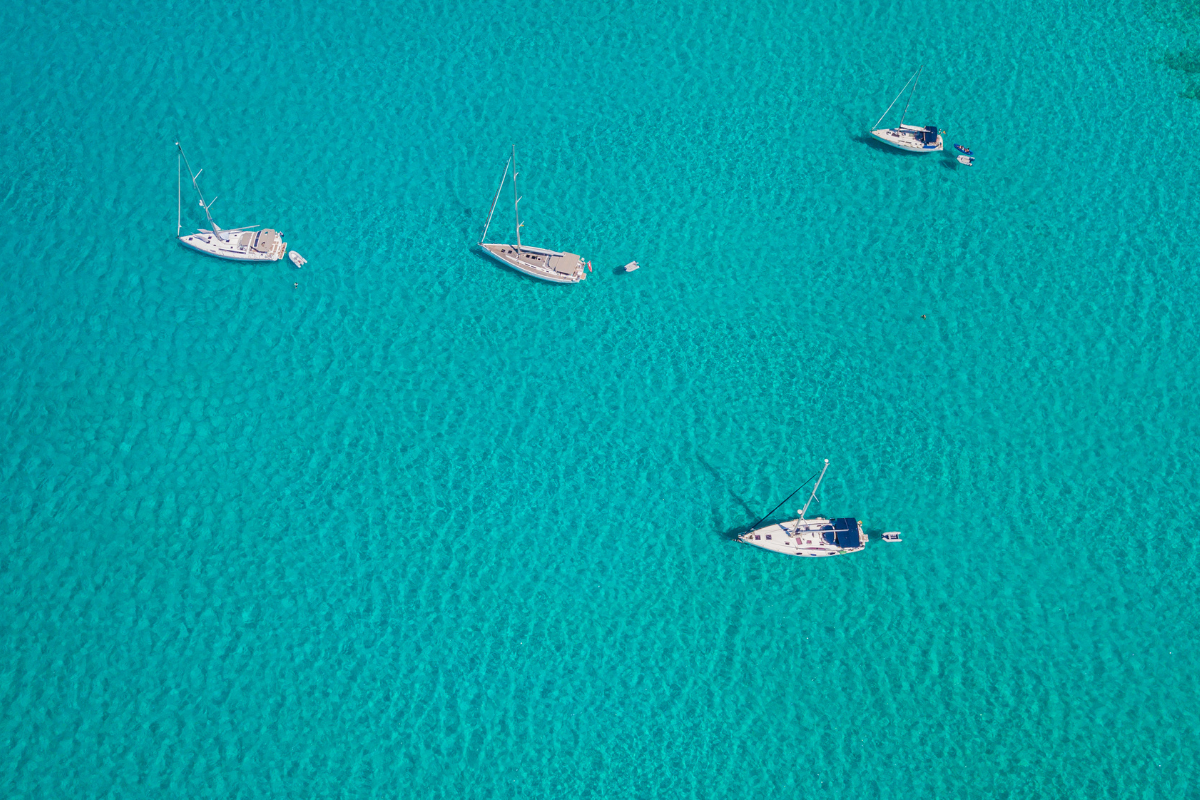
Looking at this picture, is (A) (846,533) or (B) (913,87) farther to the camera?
(B) (913,87)

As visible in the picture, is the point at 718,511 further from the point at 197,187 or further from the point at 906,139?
the point at 197,187

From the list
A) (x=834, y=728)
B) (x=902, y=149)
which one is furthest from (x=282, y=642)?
(x=902, y=149)

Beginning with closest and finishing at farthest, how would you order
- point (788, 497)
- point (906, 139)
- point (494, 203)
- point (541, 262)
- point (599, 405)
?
point (788, 497) → point (599, 405) → point (541, 262) → point (494, 203) → point (906, 139)

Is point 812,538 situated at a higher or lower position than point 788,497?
lower

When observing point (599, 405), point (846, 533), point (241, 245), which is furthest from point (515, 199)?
point (846, 533)

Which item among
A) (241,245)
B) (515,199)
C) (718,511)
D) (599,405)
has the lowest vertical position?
(718,511)

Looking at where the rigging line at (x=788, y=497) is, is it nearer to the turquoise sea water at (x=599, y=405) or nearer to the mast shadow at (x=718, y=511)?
the mast shadow at (x=718, y=511)

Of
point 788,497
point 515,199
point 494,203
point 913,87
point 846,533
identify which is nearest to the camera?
point 846,533

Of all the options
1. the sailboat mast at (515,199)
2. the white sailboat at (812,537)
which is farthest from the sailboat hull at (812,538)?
the sailboat mast at (515,199)
